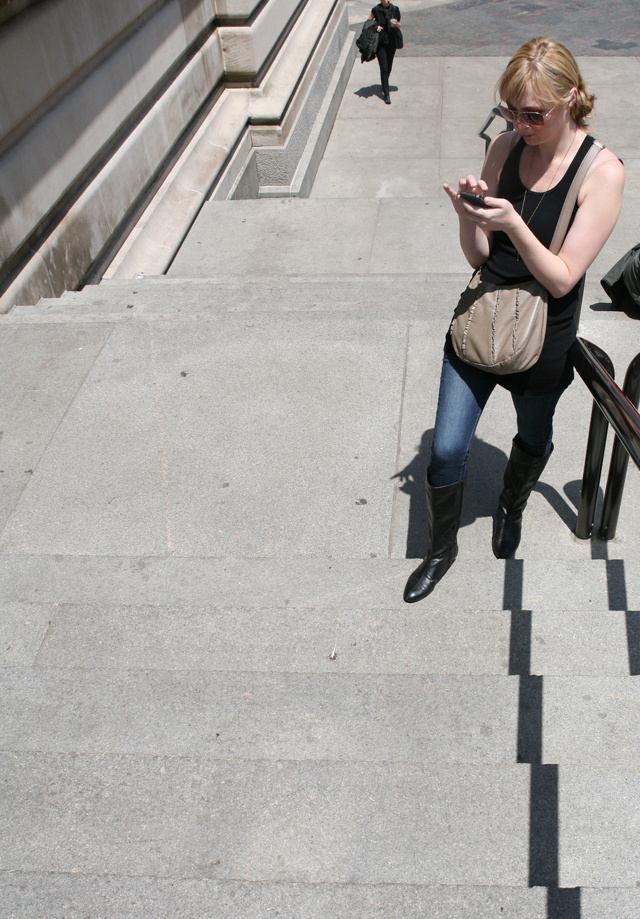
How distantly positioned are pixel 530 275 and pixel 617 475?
97 cm

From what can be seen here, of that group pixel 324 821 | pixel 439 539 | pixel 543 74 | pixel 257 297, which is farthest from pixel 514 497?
pixel 257 297

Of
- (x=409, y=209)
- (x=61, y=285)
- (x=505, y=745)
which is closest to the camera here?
(x=505, y=745)

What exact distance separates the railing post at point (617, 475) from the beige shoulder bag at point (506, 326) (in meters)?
0.36

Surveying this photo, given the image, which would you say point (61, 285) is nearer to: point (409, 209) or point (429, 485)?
point (409, 209)

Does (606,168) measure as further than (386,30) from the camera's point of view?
No

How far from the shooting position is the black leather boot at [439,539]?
2967 millimetres

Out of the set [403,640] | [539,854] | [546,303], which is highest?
[546,303]

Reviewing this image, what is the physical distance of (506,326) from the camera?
8.64 feet

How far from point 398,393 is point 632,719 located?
240 centimetres

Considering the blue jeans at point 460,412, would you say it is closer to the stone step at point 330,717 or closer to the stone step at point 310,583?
the stone step at point 310,583

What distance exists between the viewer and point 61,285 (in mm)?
5965

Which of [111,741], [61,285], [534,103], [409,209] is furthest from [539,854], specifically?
[409,209]

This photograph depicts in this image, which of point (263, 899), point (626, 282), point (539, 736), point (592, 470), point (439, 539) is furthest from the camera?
point (626, 282)

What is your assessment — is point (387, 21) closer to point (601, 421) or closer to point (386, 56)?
point (386, 56)
